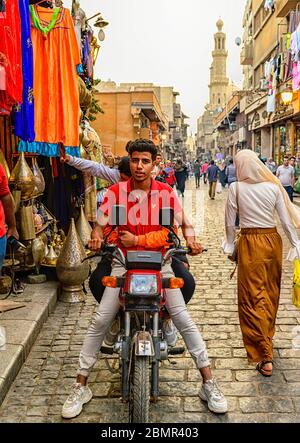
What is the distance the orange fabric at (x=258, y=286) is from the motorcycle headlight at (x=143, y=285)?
145 centimetres

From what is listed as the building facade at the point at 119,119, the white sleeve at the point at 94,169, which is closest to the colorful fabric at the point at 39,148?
the white sleeve at the point at 94,169

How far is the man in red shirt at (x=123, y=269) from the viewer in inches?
142

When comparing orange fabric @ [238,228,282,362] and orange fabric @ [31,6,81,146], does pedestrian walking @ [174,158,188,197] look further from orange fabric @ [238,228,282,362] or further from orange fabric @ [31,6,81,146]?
orange fabric @ [238,228,282,362]

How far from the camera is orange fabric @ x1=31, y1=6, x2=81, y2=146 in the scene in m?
Result: 6.38

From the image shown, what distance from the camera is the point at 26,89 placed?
5.80m

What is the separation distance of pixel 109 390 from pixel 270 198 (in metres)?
2.11

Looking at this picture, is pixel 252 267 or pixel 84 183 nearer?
pixel 252 267

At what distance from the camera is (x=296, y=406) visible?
3711 millimetres

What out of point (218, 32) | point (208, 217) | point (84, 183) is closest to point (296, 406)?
point (84, 183)

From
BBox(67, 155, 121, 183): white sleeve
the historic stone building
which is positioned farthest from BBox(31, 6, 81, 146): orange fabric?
the historic stone building

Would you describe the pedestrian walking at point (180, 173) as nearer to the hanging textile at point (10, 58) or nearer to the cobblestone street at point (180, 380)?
the cobblestone street at point (180, 380)
